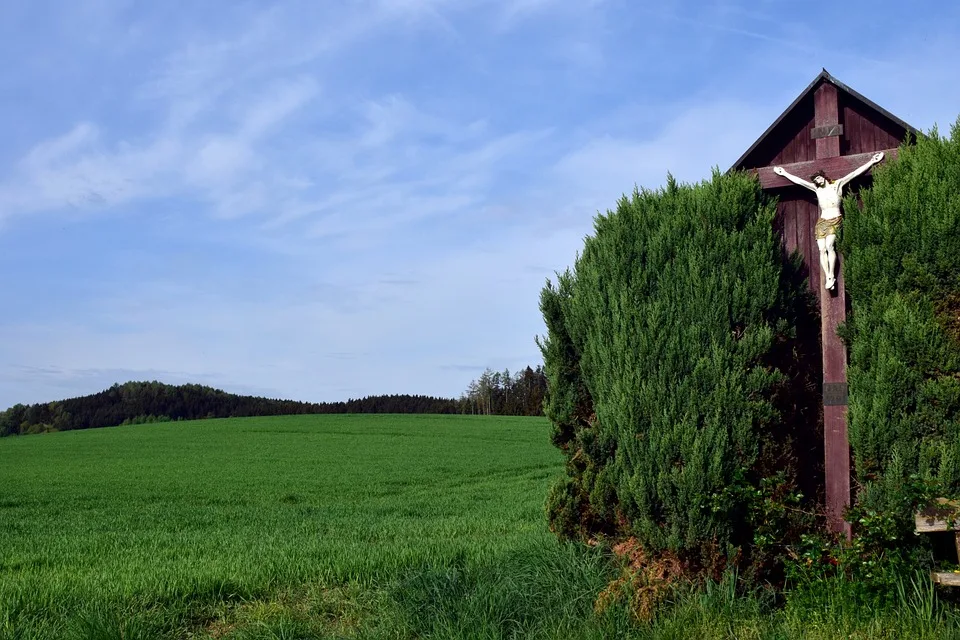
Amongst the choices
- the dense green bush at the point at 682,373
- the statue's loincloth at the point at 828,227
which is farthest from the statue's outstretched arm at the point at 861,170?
the dense green bush at the point at 682,373

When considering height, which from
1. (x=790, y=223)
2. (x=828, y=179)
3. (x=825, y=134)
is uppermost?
(x=825, y=134)

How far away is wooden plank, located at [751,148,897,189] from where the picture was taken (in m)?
8.15

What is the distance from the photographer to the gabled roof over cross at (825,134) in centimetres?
845

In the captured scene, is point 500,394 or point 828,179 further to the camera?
point 500,394

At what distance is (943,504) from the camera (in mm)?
6453

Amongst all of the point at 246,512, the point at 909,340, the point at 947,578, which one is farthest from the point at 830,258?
the point at 246,512

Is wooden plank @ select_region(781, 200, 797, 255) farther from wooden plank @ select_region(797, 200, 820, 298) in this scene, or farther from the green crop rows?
the green crop rows

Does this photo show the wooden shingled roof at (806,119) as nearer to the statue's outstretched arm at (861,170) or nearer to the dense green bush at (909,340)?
the statue's outstretched arm at (861,170)

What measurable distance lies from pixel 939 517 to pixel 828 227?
288cm

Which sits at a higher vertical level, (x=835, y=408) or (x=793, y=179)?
(x=793, y=179)

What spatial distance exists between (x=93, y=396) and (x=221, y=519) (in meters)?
80.9

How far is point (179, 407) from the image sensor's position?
88375 mm

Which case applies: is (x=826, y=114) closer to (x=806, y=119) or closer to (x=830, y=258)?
(x=806, y=119)

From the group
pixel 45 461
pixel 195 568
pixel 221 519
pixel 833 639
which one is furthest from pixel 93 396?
pixel 833 639
